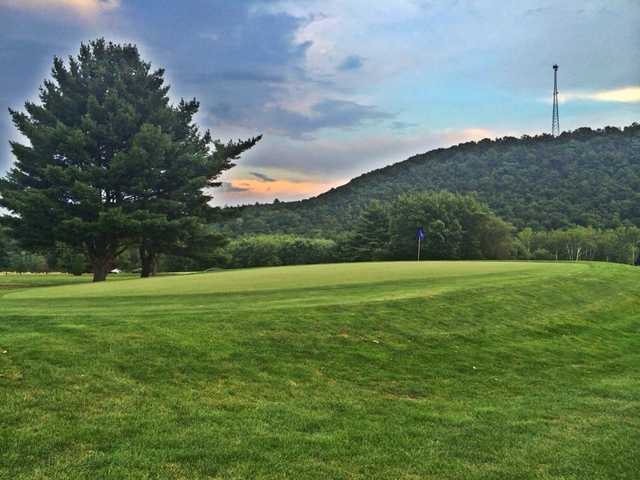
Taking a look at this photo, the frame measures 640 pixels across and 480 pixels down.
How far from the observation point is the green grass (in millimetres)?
5414

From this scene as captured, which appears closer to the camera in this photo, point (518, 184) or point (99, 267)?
point (99, 267)

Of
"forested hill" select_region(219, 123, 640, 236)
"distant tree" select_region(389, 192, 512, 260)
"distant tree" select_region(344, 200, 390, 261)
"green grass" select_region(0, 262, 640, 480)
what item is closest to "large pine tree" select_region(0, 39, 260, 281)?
"green grass" select_region(0, 262, 640, 480)

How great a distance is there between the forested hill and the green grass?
6534cm

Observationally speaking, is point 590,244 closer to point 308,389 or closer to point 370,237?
point 370,237

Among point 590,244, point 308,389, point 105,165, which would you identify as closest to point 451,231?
point 590,244

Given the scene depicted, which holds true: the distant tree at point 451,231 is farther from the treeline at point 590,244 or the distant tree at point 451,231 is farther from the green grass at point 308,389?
the green grass at point 308,389

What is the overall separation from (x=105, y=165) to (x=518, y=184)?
8679 centimetres

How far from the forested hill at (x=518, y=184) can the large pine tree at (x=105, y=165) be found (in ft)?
112

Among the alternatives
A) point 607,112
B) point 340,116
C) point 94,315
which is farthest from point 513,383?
point 607,112

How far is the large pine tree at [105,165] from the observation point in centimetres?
3694

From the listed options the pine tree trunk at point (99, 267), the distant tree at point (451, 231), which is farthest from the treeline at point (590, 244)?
the pine tree trunk at point (99, 267)

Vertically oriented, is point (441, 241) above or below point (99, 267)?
above

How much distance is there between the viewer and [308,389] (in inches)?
320

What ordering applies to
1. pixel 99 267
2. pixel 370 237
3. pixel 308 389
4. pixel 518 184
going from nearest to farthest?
pixel 308 389 < pixel 99 267 < pixel 370 237 < pixel 518 184
